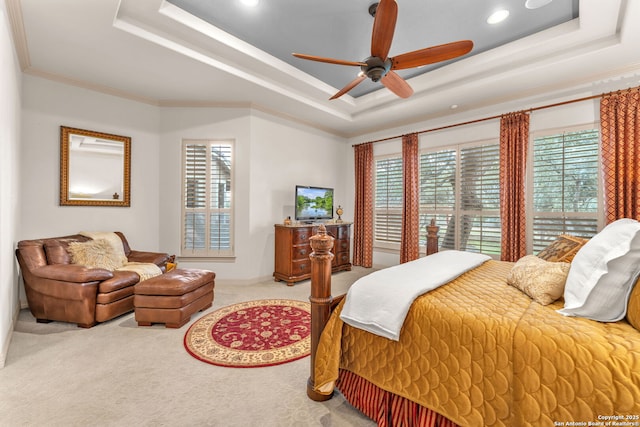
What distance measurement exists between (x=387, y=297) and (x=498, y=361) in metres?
0.53

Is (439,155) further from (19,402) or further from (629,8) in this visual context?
(19,402)

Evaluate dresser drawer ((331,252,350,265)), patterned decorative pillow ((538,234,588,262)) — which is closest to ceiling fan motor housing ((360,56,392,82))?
patterned decorative pillow ((538,234,588,262))

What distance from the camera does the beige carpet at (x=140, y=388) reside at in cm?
156

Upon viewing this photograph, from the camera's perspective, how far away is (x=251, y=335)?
259cm

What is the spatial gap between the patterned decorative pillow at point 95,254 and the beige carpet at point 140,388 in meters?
0.79

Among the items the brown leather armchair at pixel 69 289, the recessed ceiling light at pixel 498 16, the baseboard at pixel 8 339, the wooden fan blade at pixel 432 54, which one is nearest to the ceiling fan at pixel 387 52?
the wooden fan blade at pixel 432 54

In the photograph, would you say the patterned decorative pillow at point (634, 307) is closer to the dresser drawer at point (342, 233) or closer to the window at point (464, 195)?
the window at point (464, 195)

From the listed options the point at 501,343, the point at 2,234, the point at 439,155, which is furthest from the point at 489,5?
the point at 2,234

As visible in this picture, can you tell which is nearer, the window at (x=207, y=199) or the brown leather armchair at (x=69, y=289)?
the brown leather armchair at (x=69, y=289)

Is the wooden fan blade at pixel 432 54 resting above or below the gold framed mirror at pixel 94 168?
above

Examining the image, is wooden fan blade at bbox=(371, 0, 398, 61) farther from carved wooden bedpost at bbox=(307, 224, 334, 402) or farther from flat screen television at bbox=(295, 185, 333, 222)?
flat screen television at bbox=(295, 185, 333, 222)

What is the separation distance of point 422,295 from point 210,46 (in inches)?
128

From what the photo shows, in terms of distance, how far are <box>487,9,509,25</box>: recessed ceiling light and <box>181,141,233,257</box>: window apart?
3.61m

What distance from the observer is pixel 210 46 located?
301 cm
